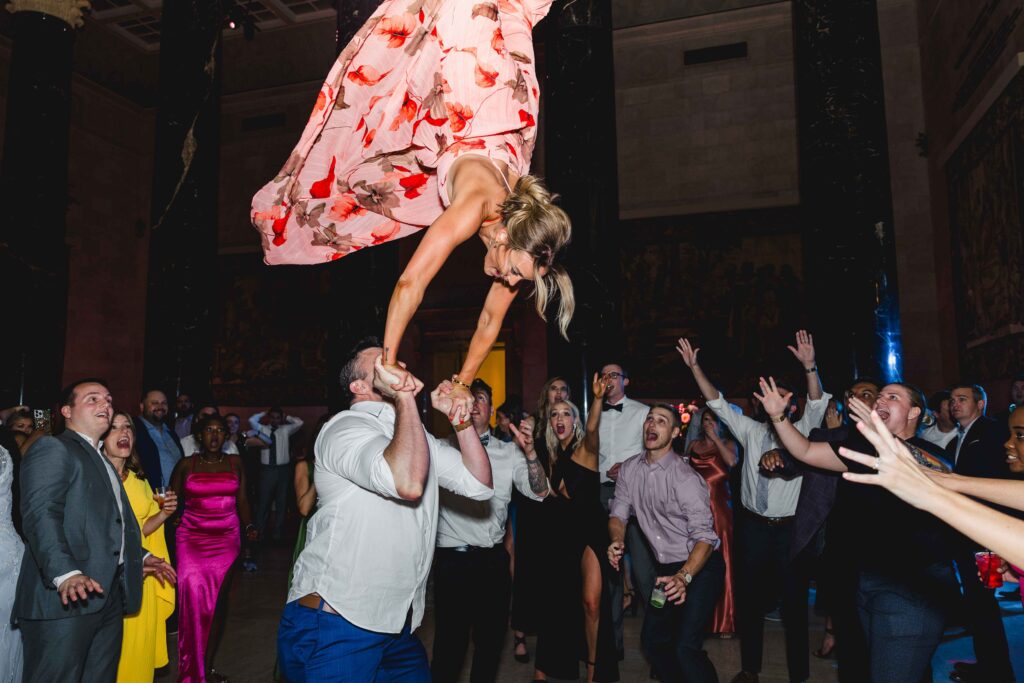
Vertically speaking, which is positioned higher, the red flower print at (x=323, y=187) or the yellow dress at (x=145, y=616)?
the red flower print at (x=323, y=187)

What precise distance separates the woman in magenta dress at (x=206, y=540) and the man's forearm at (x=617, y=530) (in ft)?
7.96

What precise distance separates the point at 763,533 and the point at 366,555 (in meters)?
3.41

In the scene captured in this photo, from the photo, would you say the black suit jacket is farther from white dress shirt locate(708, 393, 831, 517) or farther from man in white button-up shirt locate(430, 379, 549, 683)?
white dress shirt locate(708, 393, 831, 517)

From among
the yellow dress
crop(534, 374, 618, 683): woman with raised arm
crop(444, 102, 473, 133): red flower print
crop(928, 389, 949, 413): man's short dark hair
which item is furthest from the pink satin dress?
crop(928, 389, 949, 413): man's short dark hair

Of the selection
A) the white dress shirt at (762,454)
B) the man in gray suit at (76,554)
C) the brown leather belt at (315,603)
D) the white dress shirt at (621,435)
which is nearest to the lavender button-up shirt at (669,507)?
the white dress shirt at (762,454)

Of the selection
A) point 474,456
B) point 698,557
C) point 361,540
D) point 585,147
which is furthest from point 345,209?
point 585,147

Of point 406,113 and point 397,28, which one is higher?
point 397,28

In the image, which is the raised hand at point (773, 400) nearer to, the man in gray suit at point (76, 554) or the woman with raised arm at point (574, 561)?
the woman with raised arm at point (574, 561)

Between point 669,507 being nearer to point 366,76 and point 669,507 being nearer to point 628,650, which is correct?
point 628,650

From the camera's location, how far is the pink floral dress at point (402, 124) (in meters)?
2.78

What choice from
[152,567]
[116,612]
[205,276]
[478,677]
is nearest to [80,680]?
[116,612]

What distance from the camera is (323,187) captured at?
126 inches

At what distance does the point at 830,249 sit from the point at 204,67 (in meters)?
5.86

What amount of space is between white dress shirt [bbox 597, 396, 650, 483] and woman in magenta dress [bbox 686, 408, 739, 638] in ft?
1.75
